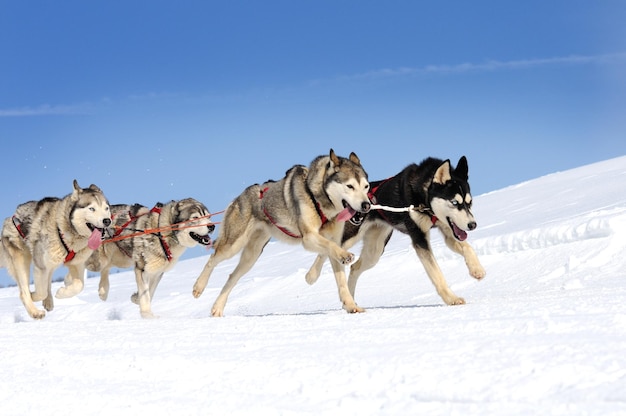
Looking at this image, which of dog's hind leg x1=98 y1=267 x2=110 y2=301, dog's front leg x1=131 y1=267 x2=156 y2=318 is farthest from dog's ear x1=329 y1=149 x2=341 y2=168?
dog's hind leg x1=98 y1=267 x2=110 y2=301

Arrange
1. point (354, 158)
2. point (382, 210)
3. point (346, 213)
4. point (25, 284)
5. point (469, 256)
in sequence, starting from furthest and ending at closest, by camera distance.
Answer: point (25, 284), point (382, 210), point (354, 158), point (346, 213), point (469, 256)

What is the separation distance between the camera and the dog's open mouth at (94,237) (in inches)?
321

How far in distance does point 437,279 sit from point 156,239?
3752 mm

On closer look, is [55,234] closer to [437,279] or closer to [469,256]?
[437,279]

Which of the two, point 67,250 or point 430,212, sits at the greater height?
point 67,250

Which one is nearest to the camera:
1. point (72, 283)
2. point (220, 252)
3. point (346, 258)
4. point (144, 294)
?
point (346, 258)

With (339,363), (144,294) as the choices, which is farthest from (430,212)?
(144,294)

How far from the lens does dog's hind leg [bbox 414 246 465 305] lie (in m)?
6.37

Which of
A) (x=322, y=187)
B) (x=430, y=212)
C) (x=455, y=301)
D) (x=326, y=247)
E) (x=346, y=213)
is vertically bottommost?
(x=455, y=301)

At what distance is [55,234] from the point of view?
819 centimetres

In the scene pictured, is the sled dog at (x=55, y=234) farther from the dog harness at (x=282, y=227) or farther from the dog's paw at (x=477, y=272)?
the dog's paw at (x=477, y=272)

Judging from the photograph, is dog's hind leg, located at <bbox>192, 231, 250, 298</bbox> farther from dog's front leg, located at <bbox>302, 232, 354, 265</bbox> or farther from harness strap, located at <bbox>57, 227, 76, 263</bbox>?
harness strap, located at <bbox>57, 227, 76, 263</bbox>

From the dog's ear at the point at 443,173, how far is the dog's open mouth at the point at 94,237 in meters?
3.71

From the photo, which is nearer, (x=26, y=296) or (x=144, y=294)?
(x=26, y=296)
